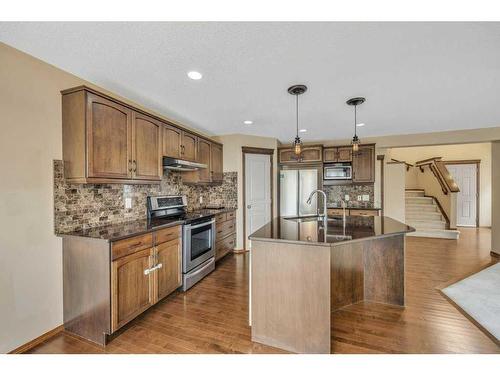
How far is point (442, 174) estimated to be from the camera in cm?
666

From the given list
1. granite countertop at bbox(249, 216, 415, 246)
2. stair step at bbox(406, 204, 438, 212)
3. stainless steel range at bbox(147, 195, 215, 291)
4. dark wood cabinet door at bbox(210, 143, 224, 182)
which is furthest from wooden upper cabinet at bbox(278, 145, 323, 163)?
stair step at bbox(406, 204, 438, 212)

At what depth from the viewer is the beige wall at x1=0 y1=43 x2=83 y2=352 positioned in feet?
5.71

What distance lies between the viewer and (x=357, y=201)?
207 inches

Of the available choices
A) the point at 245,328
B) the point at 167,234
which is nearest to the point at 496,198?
the point at 245,328

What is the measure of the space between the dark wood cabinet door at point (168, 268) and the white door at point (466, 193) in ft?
28.6

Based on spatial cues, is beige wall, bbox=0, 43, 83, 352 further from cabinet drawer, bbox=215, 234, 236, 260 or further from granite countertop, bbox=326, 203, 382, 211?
granite countertop, bbox=326, 203, 382, 211

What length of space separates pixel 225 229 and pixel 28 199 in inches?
107

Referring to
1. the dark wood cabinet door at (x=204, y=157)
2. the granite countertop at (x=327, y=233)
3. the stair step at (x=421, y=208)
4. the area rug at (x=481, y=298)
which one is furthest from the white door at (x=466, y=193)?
the dark wood cabinet door at (x=204, y=157)

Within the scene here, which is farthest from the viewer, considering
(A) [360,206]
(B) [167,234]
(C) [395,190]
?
(C) [395,190]

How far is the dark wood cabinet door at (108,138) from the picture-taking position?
6.79 feet

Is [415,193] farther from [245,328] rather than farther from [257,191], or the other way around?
[245,328]

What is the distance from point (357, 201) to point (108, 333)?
5.01 m

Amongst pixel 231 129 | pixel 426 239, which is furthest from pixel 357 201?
pixel 231 129
